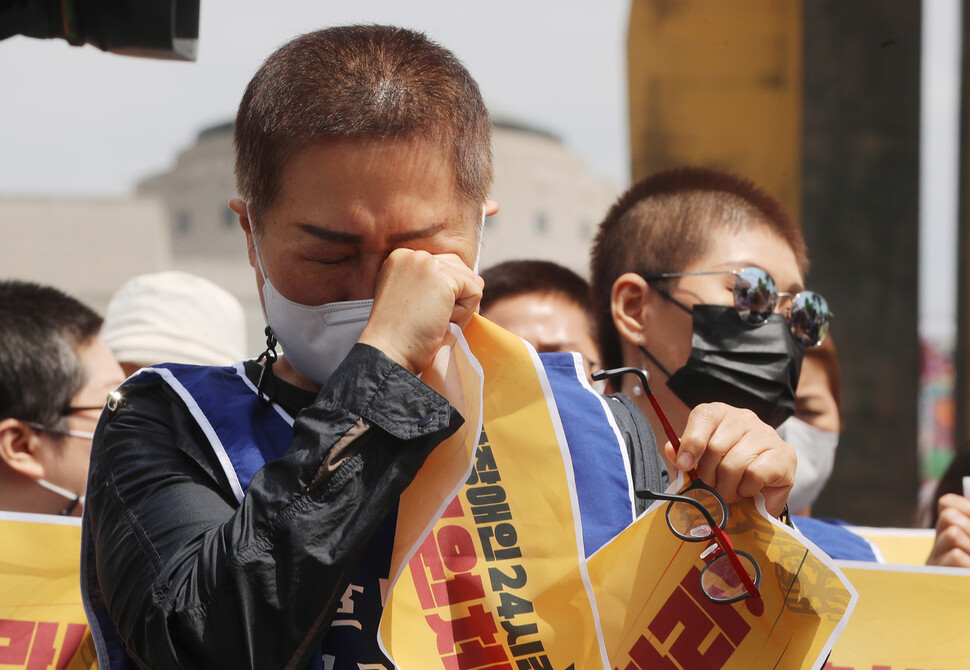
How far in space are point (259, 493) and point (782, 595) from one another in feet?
2.43

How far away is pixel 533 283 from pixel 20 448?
5.27 ft

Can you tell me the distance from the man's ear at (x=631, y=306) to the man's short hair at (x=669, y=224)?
53mm

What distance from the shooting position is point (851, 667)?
1.88 metres

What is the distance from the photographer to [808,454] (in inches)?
132

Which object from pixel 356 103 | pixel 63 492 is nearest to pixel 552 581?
pixel 356 103

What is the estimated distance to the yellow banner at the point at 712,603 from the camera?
1.37 m

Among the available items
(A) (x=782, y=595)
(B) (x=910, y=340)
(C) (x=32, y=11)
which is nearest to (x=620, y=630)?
(A) (x=782, y=595)

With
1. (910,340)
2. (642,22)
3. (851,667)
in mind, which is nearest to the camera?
(851,667)

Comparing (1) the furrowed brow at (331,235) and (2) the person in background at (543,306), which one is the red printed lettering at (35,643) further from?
(2) the person in background at (543,306)

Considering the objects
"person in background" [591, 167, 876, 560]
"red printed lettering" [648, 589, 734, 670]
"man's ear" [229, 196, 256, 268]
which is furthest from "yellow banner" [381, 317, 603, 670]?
"person in background" [591, 167, 876, 560]

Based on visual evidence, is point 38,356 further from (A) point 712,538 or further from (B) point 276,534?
(A) point 712,538

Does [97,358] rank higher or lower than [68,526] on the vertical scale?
higher

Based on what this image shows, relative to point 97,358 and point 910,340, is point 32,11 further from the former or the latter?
point 910,340

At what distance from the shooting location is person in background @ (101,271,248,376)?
351cm
